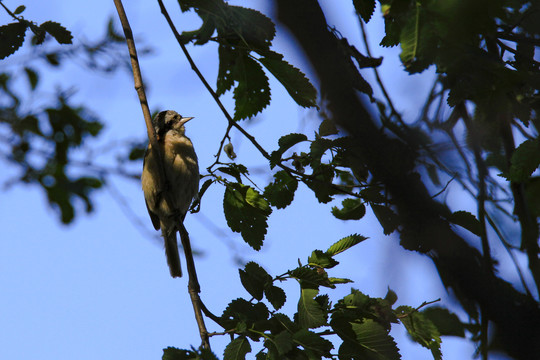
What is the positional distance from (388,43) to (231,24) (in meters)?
0.88

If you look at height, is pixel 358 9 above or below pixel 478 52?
above

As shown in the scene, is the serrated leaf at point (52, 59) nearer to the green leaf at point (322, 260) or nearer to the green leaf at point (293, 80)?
the green leaf at point (293, 80)

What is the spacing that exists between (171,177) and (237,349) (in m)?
2.87

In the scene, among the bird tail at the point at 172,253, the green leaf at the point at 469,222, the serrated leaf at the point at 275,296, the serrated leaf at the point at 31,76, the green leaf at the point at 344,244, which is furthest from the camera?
the serrated leaf at the point at 31,76

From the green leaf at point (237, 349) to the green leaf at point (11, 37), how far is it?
2.08 meters

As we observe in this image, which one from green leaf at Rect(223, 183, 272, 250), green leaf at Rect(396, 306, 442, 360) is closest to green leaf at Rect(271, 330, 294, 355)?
green leaf at Rect(396, 306, 442, 360)

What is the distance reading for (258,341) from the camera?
264 cm

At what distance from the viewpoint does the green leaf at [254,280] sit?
2865mm

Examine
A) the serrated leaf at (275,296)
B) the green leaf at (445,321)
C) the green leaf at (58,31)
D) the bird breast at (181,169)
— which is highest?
the bird breast at (181,169)

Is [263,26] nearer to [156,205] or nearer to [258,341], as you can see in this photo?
[258,341]

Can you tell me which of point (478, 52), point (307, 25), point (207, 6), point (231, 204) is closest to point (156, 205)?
point (231, 204)

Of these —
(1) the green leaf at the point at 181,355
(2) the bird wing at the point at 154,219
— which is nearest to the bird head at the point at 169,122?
(2) the bird wing at the point at 154,219

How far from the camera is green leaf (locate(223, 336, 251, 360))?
2.59 m

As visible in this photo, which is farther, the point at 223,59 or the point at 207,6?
the point at 223,59
